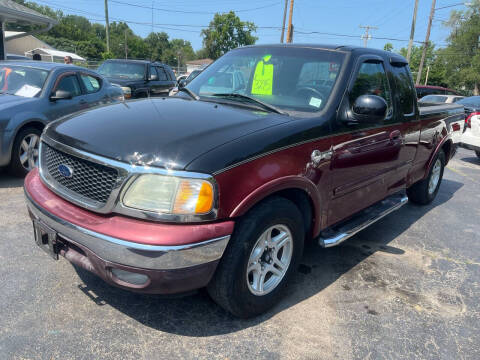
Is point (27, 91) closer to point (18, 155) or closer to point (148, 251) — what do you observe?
point (18, 155)

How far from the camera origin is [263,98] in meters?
3.25

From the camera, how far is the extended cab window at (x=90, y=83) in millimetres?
6824

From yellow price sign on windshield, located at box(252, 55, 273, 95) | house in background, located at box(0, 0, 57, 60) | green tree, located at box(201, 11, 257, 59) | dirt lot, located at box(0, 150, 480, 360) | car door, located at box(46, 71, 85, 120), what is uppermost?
green tree, located at box(201, 11, 257, 59)

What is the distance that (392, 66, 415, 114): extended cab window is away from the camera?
4.06 metres

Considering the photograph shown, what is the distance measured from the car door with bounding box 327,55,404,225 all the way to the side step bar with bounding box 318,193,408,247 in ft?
0.29

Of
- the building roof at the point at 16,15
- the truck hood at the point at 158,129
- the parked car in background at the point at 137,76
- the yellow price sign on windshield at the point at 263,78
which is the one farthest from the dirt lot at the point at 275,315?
the building roof at the point at 16,15

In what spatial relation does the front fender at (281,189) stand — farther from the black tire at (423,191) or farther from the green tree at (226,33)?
the green tree at (226,33)

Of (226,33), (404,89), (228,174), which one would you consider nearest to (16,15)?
(404,89)

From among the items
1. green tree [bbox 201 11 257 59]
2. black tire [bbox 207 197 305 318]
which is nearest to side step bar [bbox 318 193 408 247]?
black tire [bbox 207 197 305 318]

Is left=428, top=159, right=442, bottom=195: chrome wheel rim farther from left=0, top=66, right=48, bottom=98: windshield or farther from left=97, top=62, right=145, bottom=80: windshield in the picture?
left=97, top=62, right=145, bottom=80: windshield

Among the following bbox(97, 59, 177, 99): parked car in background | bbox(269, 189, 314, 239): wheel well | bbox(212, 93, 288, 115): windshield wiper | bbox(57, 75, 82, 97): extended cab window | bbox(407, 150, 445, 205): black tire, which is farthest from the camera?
bbox(97, 59, 177, 99): parked car in background

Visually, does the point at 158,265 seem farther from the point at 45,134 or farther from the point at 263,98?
the point at 263,98

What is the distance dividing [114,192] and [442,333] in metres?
2.44

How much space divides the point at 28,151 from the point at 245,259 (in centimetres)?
444
